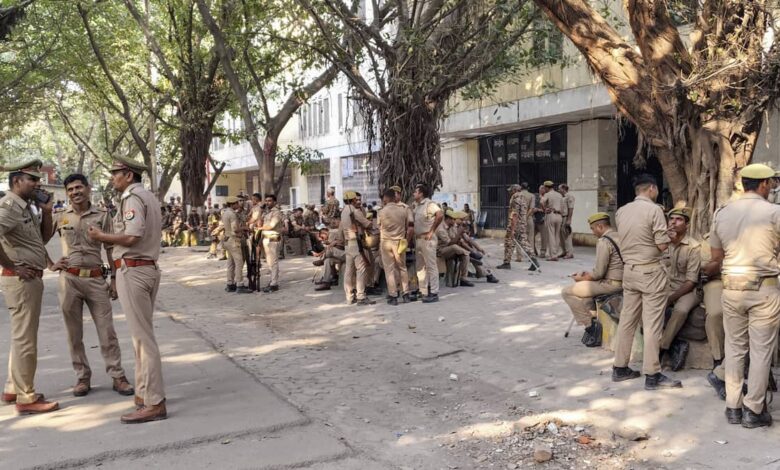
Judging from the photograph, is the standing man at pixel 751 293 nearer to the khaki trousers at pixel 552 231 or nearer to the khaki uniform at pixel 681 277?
the khaki uniform at pixel 681 277

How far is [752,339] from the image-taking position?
4688mm

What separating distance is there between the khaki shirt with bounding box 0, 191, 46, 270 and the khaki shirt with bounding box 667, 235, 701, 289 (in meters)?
5.55

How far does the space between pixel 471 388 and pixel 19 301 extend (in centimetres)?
390

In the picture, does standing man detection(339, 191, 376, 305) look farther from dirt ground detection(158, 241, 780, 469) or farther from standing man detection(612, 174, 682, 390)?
standing man detection(612, 174, 682, 390)

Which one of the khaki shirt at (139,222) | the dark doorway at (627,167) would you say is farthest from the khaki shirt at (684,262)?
the dark doorway at (627,167)

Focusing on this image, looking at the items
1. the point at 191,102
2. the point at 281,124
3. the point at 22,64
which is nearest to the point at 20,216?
the point at 281,124

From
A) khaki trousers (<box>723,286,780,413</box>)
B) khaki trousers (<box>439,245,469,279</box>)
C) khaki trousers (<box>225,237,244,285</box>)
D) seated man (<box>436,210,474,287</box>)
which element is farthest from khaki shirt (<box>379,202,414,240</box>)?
khaki trousers (<box>723,286,780,413</box>)

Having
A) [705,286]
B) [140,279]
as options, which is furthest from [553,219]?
[140,279]

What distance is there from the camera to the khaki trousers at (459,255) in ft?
36.4

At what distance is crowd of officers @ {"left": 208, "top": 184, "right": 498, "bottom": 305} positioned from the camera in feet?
33.3

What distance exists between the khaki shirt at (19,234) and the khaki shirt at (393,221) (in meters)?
5.18

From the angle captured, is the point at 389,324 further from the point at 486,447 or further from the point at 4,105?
the point at 4,105

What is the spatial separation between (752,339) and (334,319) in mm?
5881

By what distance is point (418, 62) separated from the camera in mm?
11273
